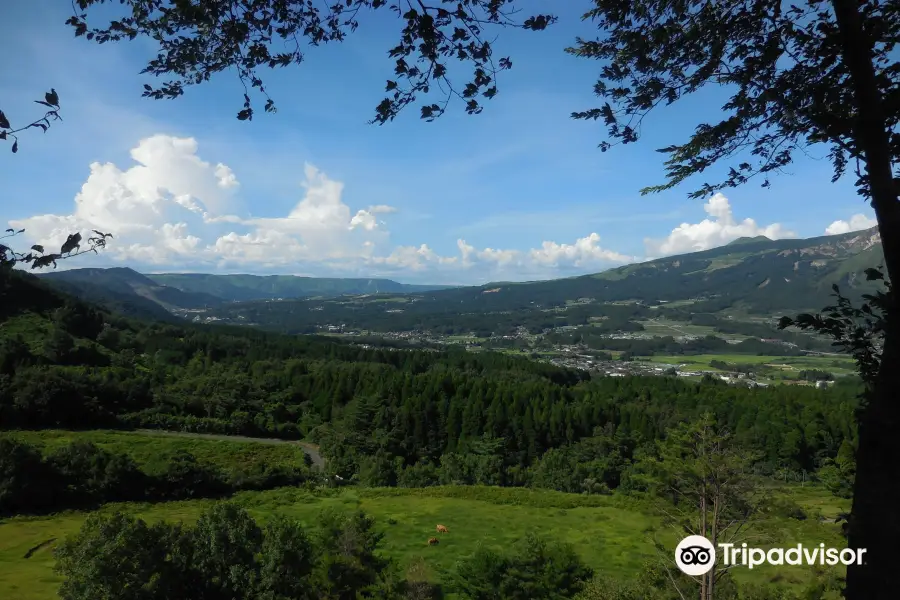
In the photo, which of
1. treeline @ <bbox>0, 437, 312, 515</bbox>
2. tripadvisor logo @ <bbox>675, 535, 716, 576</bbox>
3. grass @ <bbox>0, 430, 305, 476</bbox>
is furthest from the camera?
grass @ <bbox>0, 430, 305, 476</bbox>

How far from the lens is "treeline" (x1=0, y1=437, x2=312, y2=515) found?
94.0ft

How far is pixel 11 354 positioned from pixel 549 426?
180 feet

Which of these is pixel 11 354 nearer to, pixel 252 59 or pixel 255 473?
pixel 255 473

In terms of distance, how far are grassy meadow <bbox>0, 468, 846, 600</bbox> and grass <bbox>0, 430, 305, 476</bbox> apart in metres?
7.59

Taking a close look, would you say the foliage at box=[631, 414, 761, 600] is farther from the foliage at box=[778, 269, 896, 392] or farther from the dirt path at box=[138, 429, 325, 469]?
the dirt path at box=[138, 429, 325, 469]

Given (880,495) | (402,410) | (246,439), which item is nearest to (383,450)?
(402,410)

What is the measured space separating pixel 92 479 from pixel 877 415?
130 ft

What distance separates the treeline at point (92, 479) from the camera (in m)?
28.7

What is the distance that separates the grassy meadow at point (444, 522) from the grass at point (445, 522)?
0.06m

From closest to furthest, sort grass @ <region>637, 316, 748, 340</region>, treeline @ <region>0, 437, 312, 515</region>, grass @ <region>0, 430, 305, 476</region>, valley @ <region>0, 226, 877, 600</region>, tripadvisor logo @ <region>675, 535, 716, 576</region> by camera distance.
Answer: tripadvisor logo @ <region>675, 535, 716, 576</region>, valley @ <region>0, 226, 877, 600</region>, treeline @ <region>0, 437, 312, 515</region>, grass @ <region>0, 430, 305, 476</region>, grass @ <region>637, 316, 748, 340</region>

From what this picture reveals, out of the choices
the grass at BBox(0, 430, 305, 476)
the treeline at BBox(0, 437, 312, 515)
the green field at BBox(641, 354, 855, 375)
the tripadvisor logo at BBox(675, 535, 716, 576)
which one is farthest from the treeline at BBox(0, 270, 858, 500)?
the green field at BBox(641, 354, 855, 375)

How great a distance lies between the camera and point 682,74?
4.25m

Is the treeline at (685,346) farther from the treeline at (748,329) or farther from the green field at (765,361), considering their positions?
the treeline at (748,329)

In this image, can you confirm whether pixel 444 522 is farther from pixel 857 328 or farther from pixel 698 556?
pixel 857 328
